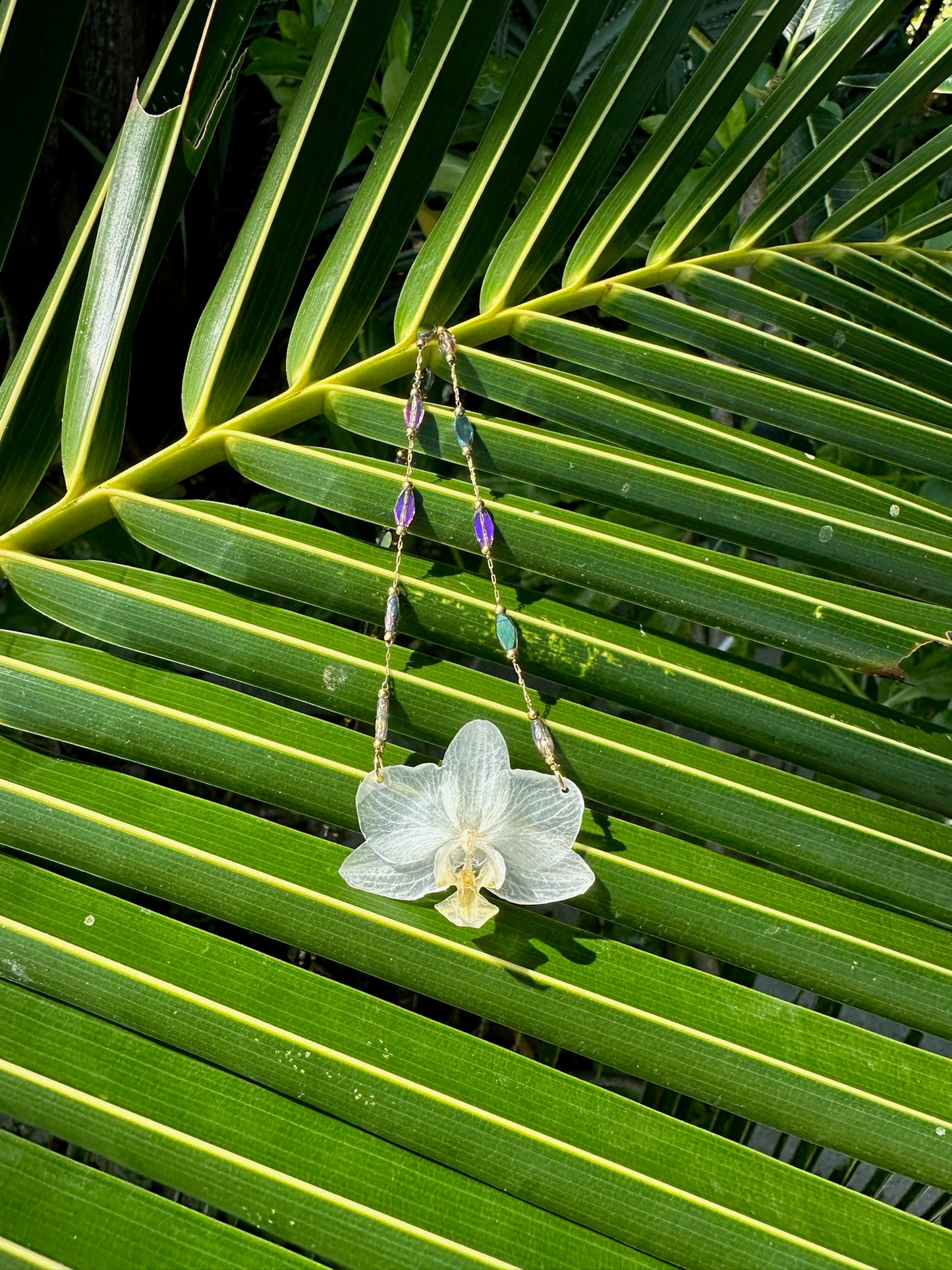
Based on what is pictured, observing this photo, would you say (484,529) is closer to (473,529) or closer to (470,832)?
(473,529)

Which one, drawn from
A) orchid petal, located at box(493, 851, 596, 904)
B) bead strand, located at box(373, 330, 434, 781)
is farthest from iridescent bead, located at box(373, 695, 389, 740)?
orchid petal, located at box(493, 851, 596, 904)

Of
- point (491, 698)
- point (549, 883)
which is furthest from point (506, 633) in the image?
point (549, 883)

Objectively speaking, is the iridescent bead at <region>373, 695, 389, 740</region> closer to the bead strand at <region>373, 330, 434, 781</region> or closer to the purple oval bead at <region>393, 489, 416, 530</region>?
the bead strand at <region>373, 330, 434, 781</region>

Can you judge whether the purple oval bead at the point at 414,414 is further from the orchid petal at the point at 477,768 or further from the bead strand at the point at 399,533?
the orchid petal at the point at 477,768

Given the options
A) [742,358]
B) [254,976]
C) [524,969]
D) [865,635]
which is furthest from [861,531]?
[254,976]

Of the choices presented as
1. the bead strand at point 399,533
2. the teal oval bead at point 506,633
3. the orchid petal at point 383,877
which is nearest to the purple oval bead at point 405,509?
the bead strand at point 399,533

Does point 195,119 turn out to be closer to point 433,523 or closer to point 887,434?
point 433,523

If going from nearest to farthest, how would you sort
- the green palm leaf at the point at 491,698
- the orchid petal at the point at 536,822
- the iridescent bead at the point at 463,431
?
the green palm leaf at the point at 491,698, the orchid petal at the point at 536,822, the iridescent bead at the point at 463,431
